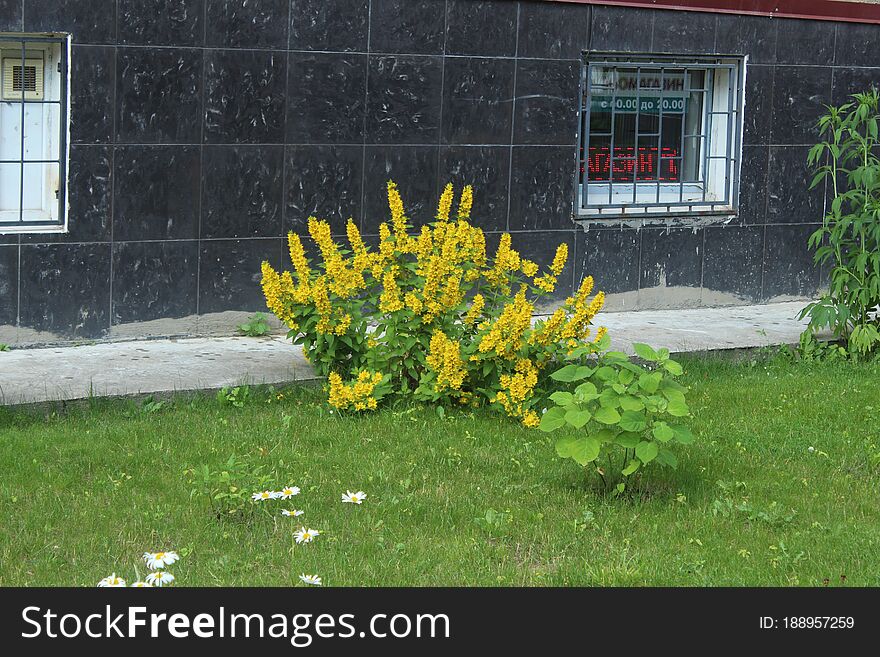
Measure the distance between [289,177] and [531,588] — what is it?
5.13 metres

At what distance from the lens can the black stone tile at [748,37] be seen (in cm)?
1086

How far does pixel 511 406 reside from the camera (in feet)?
23.1

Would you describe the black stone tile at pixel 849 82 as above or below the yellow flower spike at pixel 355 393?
above

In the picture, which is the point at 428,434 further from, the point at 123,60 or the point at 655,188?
the point at 655,188

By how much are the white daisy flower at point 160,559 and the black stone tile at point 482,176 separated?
210 inches

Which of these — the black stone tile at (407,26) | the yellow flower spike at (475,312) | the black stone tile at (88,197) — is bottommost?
the yellow flower spike at (475,312)

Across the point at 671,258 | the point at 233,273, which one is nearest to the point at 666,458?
the point at 233,273

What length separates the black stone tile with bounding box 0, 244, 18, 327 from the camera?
868 centimetres

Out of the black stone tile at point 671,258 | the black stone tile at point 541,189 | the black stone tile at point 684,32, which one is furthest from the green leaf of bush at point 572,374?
the black stone tile at point 684,32

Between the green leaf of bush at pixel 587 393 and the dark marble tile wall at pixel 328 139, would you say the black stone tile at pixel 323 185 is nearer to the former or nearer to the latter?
the dark marble tile wall at pixel 328 139

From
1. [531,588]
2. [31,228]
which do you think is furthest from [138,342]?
[531,588]

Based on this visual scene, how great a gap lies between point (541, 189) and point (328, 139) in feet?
5.67

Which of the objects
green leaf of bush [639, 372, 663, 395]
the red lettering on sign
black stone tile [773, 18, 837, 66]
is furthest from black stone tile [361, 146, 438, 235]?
green leaf of bush [639, 372, 663, 395]

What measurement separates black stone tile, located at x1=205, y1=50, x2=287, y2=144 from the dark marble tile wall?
1cm
